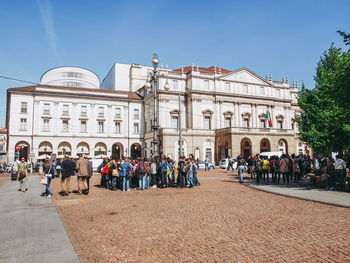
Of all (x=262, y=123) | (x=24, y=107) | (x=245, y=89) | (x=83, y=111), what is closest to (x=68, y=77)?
(x=83, y=111)

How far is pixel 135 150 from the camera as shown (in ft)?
A: 165

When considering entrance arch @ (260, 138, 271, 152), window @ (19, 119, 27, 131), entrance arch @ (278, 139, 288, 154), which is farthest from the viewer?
entrance arch @ (278, 139, 288, 154)

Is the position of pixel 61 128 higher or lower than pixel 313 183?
higher

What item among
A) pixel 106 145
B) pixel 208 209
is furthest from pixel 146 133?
pixel 208 209

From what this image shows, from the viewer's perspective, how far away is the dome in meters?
60.4

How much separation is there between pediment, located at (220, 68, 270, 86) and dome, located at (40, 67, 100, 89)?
33.2m

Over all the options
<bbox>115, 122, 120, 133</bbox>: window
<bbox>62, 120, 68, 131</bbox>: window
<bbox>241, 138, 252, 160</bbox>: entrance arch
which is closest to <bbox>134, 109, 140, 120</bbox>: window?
<bbox>115, 122, 120, 133</bbox>: window

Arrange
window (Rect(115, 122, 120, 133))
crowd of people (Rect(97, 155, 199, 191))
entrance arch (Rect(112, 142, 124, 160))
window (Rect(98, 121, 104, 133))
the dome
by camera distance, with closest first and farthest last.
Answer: crowd of people (Rect(97, 155, 199, 191)) < window (Rect(98, 121, 104, 133)) < window (Rect(115, 122, 120, 133)) < entrance arch (Rect(112, 142, 124, 160)) < the dome

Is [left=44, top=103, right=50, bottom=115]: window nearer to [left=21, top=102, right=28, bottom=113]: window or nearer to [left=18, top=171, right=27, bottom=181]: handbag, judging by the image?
[left=21, top=102, right=28, bottom=113]: window

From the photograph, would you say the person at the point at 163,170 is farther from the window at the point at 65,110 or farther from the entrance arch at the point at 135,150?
the window at the point at 65,110

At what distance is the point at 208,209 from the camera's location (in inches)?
356

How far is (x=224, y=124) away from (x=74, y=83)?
35903mm

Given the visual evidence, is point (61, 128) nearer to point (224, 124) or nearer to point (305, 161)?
point (224, 124)

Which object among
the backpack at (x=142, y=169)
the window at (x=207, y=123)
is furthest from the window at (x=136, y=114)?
the backpack at (x=142, y=169)
